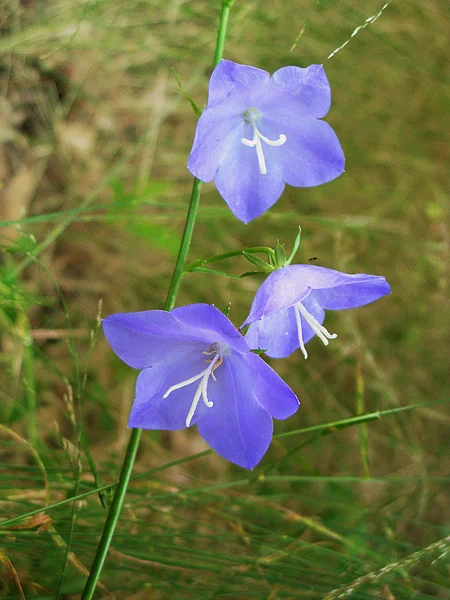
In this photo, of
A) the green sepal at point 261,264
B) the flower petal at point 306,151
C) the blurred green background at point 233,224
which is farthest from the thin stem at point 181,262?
the blurred green background at point 233,224

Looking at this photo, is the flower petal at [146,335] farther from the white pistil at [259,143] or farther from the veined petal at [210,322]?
the white pistil at [259,143]

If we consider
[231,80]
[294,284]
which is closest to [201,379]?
[294,284]

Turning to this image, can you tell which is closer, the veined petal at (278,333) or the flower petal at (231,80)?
the flower petal at (231,80)

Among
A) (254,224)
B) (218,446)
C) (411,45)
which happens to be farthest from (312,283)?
(411,45)

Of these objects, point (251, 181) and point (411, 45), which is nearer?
point (251, 181)

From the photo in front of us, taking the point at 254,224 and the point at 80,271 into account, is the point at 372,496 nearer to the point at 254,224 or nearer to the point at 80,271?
the point at 254,224

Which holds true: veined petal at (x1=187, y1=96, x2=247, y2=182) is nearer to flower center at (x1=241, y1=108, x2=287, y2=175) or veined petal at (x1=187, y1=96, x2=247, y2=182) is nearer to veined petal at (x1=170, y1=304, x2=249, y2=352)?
flower center at (x1=241, y1=108, x2=287, y2=175)
